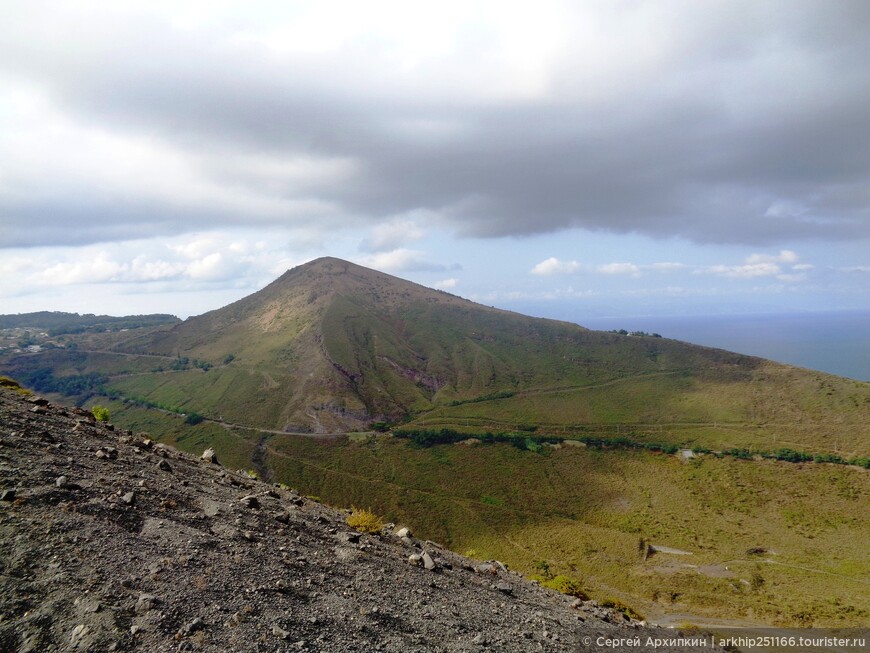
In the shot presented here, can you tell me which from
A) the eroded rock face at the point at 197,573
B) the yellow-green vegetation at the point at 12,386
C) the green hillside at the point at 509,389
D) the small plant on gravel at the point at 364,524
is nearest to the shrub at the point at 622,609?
the eroded rock face at the point at 197,573

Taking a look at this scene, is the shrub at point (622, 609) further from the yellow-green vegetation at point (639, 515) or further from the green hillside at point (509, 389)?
the green hillside at point (509, 389)

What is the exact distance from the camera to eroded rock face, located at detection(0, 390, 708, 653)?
10.9 meters

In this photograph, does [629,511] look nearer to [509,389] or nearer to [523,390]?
[523,390]

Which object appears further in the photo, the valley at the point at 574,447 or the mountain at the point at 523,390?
the mountain at the point at 523,390

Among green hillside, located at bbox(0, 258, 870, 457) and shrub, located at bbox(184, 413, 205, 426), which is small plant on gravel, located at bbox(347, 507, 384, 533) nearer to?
green hillside, located at bbox(0, 258, 870, 457)

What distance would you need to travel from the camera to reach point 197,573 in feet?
44.2

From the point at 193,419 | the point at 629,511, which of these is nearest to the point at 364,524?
the point at 629,511

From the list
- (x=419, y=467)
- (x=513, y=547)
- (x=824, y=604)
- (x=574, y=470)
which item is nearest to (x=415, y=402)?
(x=419, y=467)

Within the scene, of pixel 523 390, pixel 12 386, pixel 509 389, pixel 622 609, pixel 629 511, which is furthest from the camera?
pixel 509 389

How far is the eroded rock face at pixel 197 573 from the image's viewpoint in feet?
35.8

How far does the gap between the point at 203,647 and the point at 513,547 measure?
6996cm

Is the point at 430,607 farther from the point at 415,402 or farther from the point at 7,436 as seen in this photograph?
the point at 415,402

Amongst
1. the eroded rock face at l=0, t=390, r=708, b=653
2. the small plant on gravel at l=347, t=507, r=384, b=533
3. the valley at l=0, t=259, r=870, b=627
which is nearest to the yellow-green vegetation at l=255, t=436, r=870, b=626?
the valley at l=0, t=259, r=870, b=627

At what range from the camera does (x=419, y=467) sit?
107812 mm
